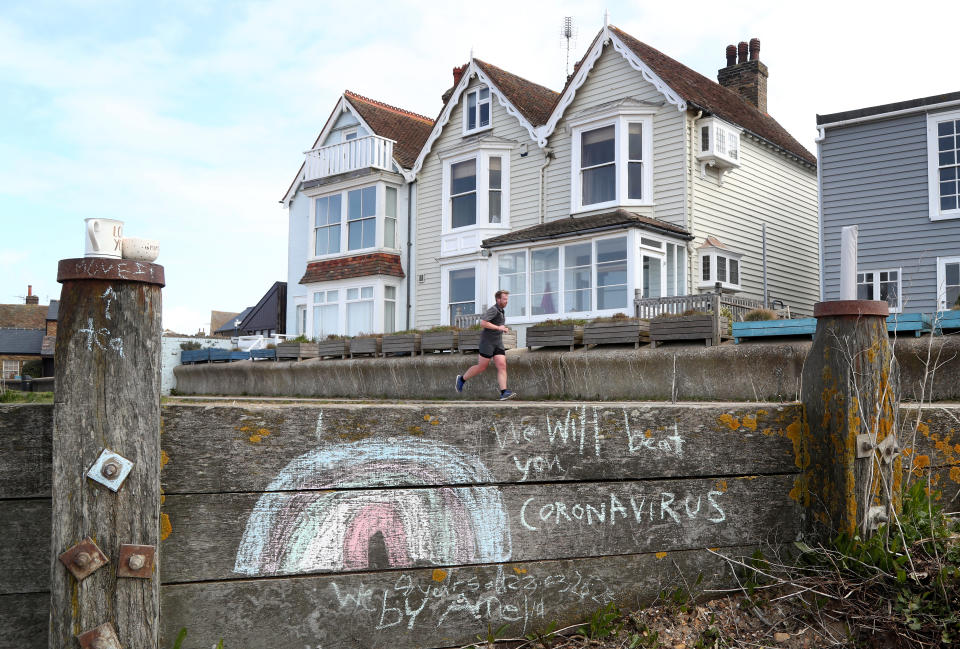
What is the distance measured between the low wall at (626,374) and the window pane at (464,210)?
6.97m

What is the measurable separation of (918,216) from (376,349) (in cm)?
1229

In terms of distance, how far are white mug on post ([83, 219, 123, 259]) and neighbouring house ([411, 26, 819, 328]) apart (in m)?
15.3

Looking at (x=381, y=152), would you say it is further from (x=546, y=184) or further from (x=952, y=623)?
(x=952, y=623)

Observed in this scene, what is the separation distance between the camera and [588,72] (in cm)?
2012

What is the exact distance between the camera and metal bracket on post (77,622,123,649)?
9.79 ft

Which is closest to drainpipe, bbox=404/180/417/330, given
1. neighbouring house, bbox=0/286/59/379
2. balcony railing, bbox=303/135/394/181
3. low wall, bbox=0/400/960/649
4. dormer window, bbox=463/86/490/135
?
balcony railing, bbox=303/135/394/181

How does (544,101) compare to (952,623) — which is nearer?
(952,623)

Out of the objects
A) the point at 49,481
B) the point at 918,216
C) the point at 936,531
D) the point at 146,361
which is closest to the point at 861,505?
the point at 936,531

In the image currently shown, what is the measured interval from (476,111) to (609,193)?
18.2 feet

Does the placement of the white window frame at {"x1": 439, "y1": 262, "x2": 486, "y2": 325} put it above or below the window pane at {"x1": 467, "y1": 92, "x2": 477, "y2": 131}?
below

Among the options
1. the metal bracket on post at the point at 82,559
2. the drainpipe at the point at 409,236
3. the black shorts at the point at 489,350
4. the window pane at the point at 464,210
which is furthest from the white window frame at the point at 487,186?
the metal bracket on post at the point at 82,559

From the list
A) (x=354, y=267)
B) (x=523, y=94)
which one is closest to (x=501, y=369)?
(x=523, y=94)

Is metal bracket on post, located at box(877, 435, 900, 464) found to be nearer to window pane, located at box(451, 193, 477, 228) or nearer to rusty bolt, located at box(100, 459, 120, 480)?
rusty bolt, located at box(100, 459, 120, 480)

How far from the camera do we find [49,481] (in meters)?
3.19
